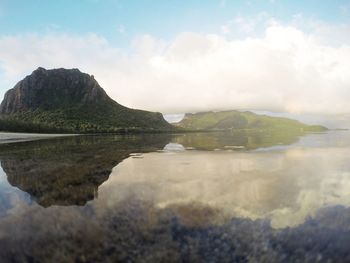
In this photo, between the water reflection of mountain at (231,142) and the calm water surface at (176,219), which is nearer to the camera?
the calm water surface at (176,219)

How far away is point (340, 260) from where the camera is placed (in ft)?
24.2

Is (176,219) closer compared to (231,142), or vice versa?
(176,219)

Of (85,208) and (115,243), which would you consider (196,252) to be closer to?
(115,243)

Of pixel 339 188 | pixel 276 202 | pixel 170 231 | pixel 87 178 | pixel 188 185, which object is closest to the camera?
pixel 170 231

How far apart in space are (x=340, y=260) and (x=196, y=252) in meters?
3.33

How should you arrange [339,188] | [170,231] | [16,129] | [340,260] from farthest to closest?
[16,129] < [339,188] < [170,231] < [340,260]

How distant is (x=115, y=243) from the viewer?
330 inches

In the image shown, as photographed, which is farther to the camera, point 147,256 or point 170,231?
point 170,231

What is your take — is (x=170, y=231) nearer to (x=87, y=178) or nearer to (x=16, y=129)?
(x=87, y=178)

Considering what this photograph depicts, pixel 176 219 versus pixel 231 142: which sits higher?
pixel 176 219

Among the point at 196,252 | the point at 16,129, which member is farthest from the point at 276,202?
the point at 16,129

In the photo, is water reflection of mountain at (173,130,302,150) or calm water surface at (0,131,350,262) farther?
water reflection of mountain at (173,130,302,150)

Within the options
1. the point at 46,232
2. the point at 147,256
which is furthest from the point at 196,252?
the point at 46,232

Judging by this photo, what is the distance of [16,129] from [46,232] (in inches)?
4728
